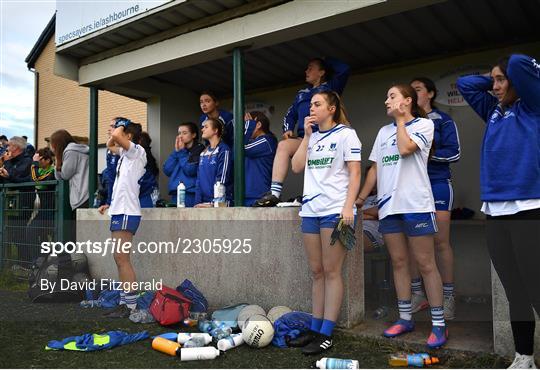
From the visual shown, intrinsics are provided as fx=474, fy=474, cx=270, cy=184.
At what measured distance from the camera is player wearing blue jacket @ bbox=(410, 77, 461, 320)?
424cm

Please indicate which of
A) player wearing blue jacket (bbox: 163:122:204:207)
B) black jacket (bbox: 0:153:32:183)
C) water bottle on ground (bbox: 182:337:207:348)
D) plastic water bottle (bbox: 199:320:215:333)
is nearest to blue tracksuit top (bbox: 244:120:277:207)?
player wearing blue jacket (bbox: 163:122:204:207)

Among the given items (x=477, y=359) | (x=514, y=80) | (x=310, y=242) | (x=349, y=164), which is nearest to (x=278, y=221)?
(x=310, y=242)

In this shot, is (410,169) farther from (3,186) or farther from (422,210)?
(3,186)

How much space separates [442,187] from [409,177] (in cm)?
79

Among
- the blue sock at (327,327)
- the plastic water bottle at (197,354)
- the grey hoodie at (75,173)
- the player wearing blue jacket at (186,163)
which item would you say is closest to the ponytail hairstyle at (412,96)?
the blue sock at (327,327)

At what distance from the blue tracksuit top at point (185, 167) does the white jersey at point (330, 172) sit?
8.72 ft

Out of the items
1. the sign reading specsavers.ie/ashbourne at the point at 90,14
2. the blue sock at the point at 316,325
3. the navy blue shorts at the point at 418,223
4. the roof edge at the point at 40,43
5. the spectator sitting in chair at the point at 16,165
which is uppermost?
the roof edge at the point at 40,43

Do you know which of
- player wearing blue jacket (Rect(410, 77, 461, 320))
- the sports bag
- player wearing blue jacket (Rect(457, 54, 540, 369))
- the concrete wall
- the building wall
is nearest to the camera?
player wearing blue jacket (Rect(457, 54, 540, 369))

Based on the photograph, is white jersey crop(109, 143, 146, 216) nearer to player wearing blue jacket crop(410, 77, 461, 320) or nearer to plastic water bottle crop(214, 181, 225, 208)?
plastic water bottle crop(214, 181, 225, 208)

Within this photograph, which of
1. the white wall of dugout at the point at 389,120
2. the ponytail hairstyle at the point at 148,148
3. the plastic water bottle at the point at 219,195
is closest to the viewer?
the plastic water bottle at the point at 219,195

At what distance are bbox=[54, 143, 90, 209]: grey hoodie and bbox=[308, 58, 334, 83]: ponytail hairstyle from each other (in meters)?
3.91

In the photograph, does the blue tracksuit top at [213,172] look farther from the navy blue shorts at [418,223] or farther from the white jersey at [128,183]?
the navy blue shorts at [418,223]

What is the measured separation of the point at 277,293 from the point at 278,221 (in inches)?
28.6

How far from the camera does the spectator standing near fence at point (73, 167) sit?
6977mm
